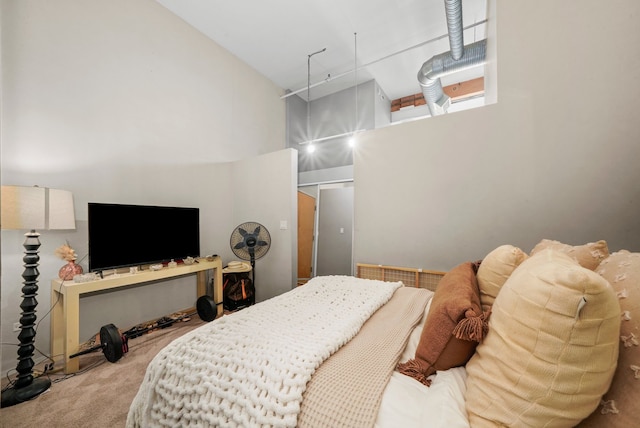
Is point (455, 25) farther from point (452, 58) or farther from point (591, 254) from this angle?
point (591, 254)

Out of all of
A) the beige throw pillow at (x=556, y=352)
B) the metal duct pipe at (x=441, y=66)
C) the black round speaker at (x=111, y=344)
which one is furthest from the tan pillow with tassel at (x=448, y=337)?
the metal duct pipe at (x=441, y=66)

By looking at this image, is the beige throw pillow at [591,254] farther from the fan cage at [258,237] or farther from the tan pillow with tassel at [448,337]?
the fan cage at [258,237]

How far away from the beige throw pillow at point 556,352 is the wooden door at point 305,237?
13.0ft

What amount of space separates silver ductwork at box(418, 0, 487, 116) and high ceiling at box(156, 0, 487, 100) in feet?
0.81

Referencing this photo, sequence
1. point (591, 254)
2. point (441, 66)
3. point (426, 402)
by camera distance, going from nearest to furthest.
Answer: point (426, 402) → point (591, 254) → point (441, 66)

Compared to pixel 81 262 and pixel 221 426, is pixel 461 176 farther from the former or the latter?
pixel 81 262

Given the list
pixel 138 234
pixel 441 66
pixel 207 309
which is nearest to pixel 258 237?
pixel 207 309

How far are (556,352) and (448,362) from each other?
1.45ft

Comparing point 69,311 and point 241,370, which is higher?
point 241,370

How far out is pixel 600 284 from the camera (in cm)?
68

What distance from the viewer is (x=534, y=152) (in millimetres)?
2096

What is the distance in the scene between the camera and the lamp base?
1.73 metres

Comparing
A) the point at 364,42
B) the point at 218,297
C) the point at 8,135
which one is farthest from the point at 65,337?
the point at 364,42

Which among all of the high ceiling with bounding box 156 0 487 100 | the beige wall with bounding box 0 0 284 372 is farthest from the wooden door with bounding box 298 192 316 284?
the high ceiling with bounding box 156 0 487 100
